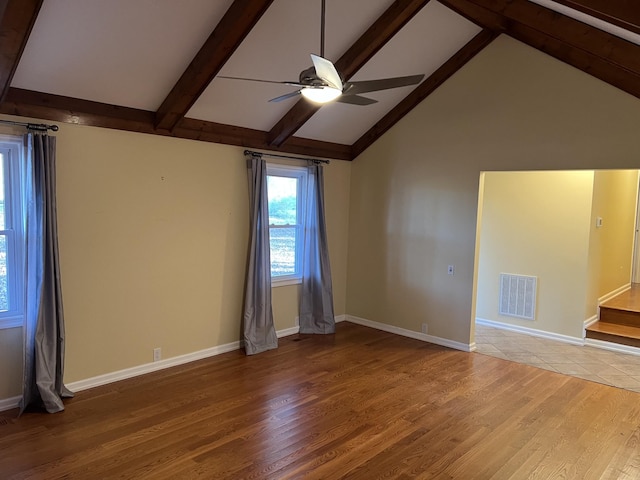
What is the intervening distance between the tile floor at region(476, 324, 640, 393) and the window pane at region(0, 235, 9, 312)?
A: 4.86m

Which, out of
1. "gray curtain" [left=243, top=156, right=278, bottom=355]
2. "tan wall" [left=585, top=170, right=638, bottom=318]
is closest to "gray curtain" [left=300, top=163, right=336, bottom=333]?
"gray curtain" [left=243, top=156, right=278, bottom=355]

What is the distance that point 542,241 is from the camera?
611 cm

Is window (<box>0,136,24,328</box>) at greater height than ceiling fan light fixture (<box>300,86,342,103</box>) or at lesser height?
lesser

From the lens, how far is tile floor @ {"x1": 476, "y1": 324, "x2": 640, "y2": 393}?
4.79 m

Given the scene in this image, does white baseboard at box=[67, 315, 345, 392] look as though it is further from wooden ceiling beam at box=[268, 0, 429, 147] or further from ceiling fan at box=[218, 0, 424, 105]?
ceiling fan at box=[218, 0, 424, 105]

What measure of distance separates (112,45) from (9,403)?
2.93 meters

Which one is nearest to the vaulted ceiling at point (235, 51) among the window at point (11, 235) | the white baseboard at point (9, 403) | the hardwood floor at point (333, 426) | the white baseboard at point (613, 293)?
the window at point (11, 235)

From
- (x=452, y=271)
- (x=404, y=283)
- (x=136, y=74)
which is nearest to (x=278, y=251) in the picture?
(x=404, y=283)

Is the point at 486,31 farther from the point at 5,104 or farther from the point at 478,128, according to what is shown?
the point at 5,104

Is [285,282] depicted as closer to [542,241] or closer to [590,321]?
[542,241]

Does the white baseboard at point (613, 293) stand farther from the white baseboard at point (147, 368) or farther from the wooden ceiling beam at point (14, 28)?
the wooden ceiling beam at point (14, 28)

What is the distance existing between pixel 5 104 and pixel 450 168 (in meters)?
4.47

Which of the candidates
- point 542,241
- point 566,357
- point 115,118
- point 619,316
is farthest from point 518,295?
point 115,118

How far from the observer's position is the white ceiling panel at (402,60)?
4.60 m
